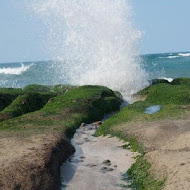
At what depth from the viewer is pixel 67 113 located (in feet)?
85.9

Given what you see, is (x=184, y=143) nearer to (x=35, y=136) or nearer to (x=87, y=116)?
(x=35, y=136)

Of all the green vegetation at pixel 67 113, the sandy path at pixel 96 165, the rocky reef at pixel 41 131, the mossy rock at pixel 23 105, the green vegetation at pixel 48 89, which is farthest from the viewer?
the green vegetation at pixel 48 89

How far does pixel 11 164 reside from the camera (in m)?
14.1

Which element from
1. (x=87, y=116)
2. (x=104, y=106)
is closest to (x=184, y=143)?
(x=87, y=116)

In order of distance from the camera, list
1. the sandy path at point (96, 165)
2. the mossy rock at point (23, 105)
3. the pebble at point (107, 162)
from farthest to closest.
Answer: the mossy rock at point (23, 105)
the pebble at point (107, 162)
the sandy path at point (96, 165)

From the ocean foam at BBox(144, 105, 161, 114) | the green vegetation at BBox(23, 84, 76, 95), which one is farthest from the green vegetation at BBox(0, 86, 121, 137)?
the green vegetation at BBox(23, 84, 76, 95)

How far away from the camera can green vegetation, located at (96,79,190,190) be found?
14.2 m

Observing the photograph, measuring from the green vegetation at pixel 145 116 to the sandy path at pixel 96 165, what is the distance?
49cm

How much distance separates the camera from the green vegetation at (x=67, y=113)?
71.2 feet

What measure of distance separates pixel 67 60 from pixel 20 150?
115 feet

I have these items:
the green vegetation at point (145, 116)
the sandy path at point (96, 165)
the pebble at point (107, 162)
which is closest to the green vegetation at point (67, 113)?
the green vegetation at point (145, 116)

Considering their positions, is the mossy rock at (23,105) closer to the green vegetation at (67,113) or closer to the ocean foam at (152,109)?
the green vegetation at (67,113)

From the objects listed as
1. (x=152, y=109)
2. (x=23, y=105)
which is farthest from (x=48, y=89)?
(x=152, y=109)

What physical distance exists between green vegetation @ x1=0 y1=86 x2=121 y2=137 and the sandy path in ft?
7.05
